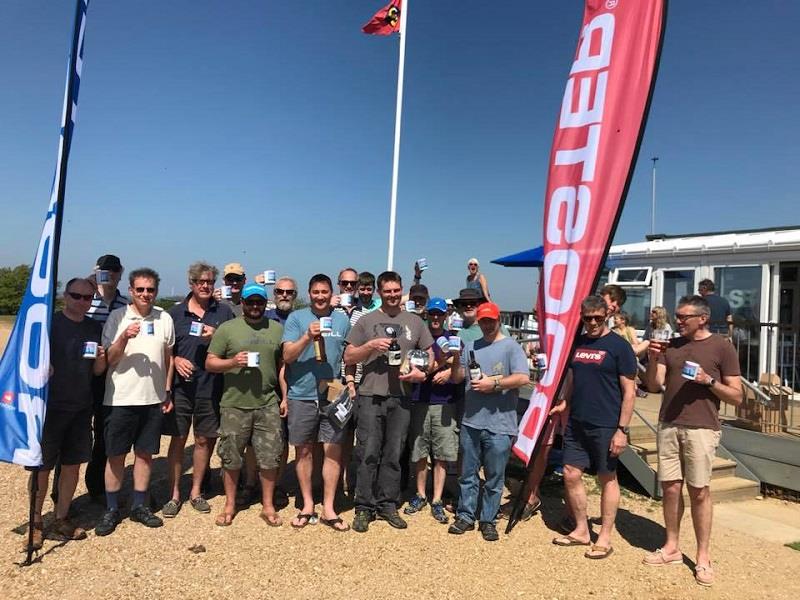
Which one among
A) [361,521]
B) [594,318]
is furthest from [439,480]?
[594,318]

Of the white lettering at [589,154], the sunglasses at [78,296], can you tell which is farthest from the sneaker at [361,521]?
the white lettering at [589,154]

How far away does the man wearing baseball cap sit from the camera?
4375 mm

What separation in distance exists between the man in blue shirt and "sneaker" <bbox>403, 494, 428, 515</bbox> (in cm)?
66

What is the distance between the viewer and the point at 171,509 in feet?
15.3

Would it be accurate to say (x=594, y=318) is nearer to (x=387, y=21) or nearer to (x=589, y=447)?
(x=589, y=447)

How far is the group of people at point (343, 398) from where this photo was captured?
13.1 ft

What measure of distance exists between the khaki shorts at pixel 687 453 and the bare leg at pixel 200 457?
3.90m

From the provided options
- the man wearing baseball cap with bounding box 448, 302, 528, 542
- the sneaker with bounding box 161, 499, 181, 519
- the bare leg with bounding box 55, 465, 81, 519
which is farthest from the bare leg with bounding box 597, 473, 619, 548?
the bare leg with bounding box 55, 465, 81, 519

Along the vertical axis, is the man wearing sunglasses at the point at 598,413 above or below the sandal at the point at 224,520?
above

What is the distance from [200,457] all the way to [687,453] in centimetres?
415

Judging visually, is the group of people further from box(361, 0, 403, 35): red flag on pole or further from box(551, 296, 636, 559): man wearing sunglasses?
box(361, 0, 403, 35): red flag on pole

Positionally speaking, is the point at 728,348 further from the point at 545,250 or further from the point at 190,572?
the point at 190,572

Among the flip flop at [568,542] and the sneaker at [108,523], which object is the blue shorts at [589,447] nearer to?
the flip flop at [568,542]

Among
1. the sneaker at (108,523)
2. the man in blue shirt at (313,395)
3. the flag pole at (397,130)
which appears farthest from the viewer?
the flag pole at (397,130)
